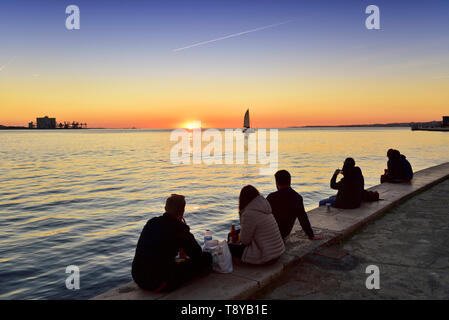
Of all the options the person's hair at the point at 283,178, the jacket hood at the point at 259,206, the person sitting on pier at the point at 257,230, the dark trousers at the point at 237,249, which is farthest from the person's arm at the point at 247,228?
the person's hair at the point at 283,178

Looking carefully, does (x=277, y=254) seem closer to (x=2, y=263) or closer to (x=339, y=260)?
(x=339, y=260)

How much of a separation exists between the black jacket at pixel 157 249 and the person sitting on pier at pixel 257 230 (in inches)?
41.7

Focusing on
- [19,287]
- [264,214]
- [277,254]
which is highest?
[264,214]

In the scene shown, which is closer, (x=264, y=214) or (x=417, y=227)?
(x=264, y=214)

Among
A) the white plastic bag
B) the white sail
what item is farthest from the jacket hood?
the white sail

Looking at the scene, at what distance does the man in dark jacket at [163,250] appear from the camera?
151 inches

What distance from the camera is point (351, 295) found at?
13.3 ft

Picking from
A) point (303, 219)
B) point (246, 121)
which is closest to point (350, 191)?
point (303, 219)

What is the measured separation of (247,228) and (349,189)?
15.1ft

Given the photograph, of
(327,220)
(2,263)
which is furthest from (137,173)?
(327,220)

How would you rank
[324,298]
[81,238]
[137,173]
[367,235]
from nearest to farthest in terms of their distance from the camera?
[324,298], [367,235], [81,238], [137,173]

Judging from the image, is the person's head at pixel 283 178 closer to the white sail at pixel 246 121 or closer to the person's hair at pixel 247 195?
the person's hair at pixel 247 195

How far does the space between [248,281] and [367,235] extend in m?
3.59

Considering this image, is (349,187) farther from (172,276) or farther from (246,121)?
(246,121)
